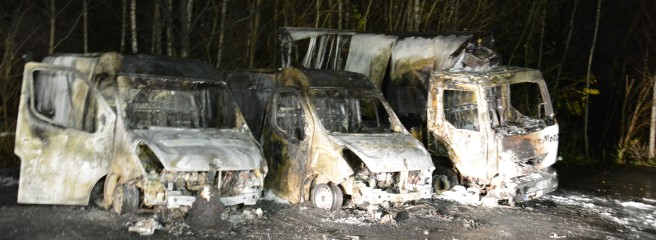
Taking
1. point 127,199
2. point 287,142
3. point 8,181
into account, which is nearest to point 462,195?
point 287,142

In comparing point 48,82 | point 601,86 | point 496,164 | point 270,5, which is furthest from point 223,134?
point 601,86

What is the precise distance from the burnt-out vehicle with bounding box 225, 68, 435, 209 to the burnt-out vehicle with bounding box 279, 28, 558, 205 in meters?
0.92

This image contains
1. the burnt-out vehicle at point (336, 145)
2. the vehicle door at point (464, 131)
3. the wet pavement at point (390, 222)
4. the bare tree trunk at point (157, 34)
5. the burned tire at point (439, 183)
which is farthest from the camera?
the bare tree trunk at point (157, 34)

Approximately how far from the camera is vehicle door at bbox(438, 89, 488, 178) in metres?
9.95

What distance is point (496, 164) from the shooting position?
386 inches

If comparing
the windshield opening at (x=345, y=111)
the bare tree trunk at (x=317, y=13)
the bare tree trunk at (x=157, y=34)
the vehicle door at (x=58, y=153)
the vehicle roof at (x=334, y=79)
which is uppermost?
the bare tree trunk at (x=317, y=13)

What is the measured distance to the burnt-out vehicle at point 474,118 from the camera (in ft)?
32.4

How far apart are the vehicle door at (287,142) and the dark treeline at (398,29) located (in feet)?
15.4

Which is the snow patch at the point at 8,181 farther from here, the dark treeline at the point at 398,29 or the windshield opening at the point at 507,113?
the windshield opening at the point at 507,113

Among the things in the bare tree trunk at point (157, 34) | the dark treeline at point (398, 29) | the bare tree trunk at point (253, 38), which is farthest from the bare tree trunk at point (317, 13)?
the bare tree trunk at point (157, 34)

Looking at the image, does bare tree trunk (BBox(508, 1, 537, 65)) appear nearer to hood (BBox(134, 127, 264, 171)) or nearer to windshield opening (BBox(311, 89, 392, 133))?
windshield opening (BBox(311, 89, 392, 133))

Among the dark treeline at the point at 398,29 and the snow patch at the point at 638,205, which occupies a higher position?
the dark treeline at the point at 398,29

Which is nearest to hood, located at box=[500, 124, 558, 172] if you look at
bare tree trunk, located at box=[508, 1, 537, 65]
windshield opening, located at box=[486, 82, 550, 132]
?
windshield opening, located at box=[486, 82, 550, 132]

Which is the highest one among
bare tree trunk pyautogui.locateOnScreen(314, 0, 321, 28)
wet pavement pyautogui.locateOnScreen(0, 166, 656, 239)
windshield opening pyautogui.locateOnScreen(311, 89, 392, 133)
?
bare tree trunk pyautogui.locateOnScreen(314, 0, 321, 28)
